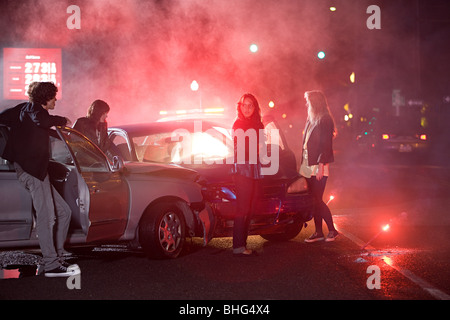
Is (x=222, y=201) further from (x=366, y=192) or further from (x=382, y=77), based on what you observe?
(x=382, y=77)

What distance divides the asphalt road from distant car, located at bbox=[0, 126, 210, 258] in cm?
29

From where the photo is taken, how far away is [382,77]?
49.8m

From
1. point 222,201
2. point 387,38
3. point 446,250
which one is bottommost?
point 446,250

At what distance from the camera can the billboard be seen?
23922mm

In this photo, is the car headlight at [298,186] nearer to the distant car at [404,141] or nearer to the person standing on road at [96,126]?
the person standing on road at [96,126]

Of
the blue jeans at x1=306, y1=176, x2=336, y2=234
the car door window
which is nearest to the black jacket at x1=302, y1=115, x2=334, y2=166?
the blue jeans at x1=306, y1=176, x2=336, y2=234

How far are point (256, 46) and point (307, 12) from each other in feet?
7.58

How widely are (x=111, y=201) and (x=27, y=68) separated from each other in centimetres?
2004

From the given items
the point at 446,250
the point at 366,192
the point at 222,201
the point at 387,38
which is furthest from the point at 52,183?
the point at 387,38

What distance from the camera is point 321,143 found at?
751 cm

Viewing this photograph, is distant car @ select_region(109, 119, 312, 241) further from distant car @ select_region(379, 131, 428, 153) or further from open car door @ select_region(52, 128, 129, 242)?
distant car @ select_region(379, 131, 428, 153)

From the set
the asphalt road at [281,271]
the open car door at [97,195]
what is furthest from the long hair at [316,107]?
the open car door at [97,195]

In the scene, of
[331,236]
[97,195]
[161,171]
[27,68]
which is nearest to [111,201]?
[97,195]
